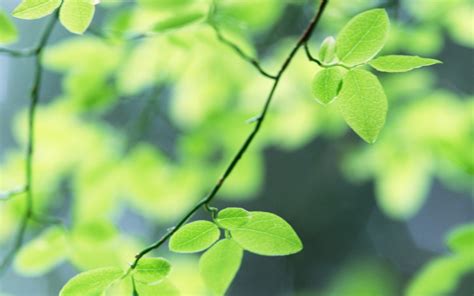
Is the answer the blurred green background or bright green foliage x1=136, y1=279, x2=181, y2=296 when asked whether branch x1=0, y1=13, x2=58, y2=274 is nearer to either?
the blurred green background

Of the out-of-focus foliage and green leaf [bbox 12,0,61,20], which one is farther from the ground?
green leaf [bbox 12,0,61,20]

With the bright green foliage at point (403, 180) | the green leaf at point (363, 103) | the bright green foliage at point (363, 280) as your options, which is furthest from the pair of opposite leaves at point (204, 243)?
the bright green foliage at point (363, 280)

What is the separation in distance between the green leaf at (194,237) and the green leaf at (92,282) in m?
0.05

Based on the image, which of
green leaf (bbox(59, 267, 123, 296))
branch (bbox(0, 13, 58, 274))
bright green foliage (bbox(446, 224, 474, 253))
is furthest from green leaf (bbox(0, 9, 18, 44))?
bright green foliage (bbox(446, 224, 474, 253))

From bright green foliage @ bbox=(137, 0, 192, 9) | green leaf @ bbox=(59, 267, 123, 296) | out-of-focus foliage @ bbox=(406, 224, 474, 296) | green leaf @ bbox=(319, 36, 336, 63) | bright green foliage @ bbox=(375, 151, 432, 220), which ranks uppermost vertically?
green leaf @ bbox=(319, 36, 336, 63)

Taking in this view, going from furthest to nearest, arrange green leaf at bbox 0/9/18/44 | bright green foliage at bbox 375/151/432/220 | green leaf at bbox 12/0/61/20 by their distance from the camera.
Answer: bright green foliage at bbox 375/151/432/220
green leaf at bbox 0/9/18/44
green leaf at bbox 12/0/61/20

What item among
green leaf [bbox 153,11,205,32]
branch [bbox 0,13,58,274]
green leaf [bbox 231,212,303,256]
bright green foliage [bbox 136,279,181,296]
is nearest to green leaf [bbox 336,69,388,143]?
green leaf [bbox 231,212,303,256]

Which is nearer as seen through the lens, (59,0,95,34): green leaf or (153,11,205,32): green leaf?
(59,0,95,34): green leaf

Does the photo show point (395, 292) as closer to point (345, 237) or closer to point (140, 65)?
point (345, 237)

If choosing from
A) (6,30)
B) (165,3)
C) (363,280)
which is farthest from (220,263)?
(363,280)

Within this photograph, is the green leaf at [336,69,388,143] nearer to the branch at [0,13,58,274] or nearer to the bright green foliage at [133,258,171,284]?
the bright green foliage at [133,258,171,284]

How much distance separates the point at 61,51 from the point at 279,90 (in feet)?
1.94

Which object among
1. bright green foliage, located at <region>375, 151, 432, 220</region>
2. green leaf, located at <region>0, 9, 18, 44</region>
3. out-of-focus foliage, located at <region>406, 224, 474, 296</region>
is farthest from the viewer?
bright green foliage, located at <region>375, 151, 432, 220</region>

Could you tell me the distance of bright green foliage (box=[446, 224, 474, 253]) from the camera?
0.92 meters
